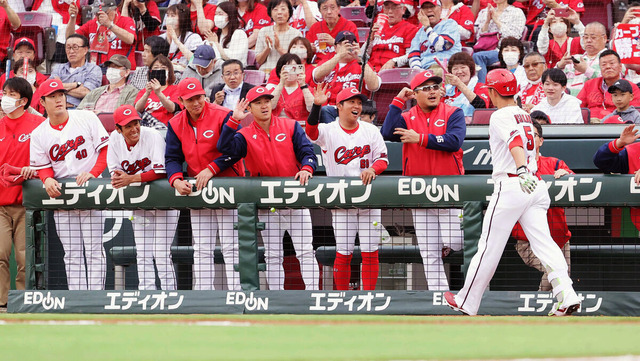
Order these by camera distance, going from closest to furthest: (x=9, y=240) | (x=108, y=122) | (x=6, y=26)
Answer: (x=9, y=240), (x=108, y=122), (x=6, y=26)

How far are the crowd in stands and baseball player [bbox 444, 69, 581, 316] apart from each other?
A: 105 cm

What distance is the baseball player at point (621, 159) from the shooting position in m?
6.77

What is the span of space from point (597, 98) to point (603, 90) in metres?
0.10

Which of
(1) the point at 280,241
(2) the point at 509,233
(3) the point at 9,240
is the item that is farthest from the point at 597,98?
(3) the point at 9,240

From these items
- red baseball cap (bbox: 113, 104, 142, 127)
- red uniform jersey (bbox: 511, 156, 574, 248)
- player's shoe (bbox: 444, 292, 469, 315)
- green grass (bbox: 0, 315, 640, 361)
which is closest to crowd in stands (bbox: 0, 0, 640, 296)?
red baseball cap (bbox: 113, 104, 142, 127)

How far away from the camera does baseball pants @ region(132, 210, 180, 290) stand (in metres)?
7.39

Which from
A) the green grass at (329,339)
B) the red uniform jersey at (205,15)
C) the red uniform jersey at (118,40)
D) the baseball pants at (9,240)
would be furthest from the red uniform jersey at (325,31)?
the green grass at (329,339)

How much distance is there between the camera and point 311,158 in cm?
724

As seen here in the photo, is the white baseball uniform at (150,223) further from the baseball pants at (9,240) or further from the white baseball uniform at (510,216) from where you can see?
the white baseball uniform at (510,216)

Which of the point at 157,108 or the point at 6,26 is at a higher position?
the point at 6,26

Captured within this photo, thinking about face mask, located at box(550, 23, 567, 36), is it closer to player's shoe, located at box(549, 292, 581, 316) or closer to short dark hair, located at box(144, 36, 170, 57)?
short dark hair, located at box(144, 36, 170, 57)

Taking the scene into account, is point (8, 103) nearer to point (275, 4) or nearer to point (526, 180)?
point (275, 4)

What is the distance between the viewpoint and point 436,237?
7.05m

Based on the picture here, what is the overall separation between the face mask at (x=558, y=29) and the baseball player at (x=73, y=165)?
568 cm
